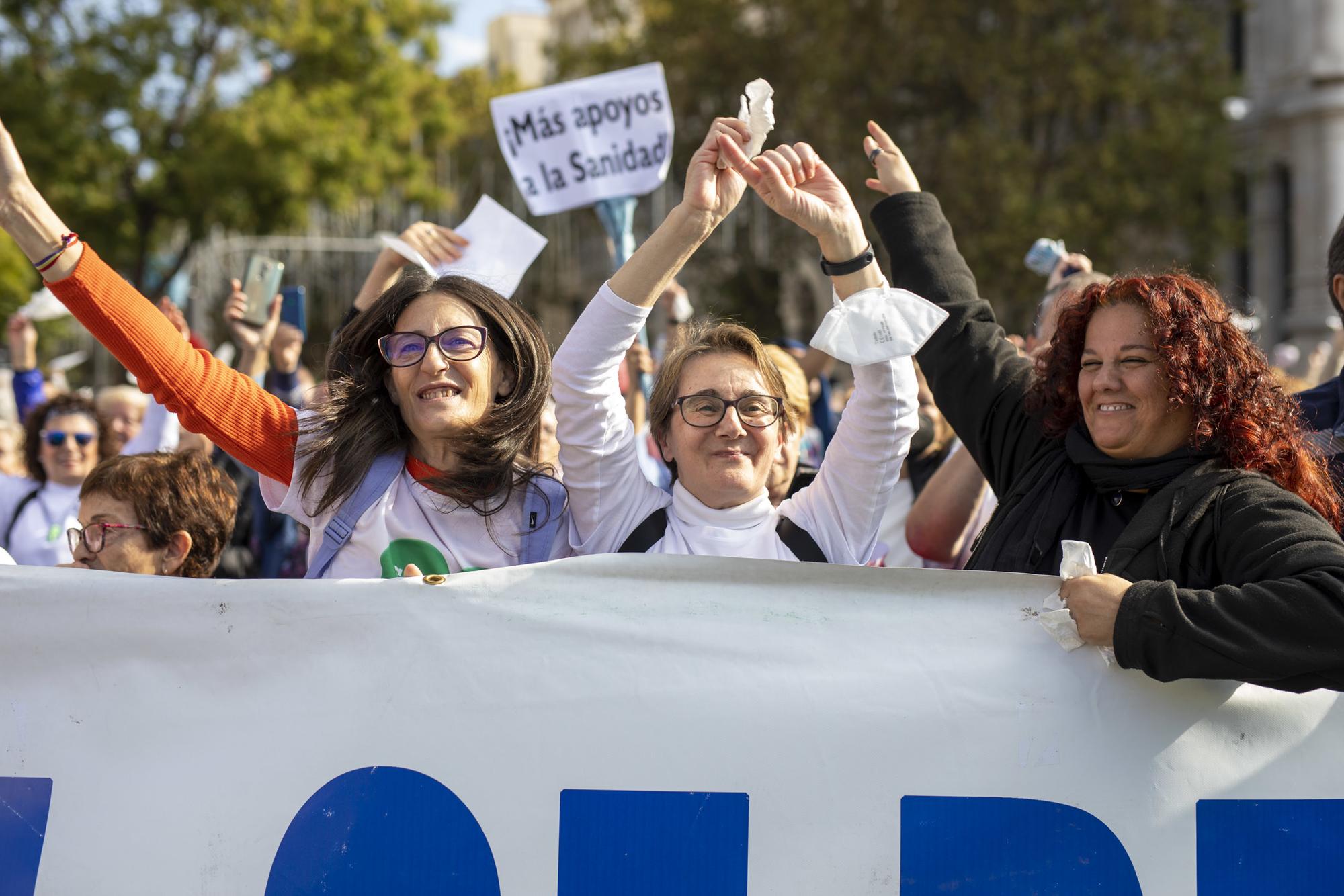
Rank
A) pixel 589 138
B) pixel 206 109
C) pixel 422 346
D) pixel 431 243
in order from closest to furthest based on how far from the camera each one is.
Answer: pixel 422 346, pixel 431 243, pixel 589 138, pixel 206 109

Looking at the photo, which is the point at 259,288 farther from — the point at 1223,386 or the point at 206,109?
the point at 206,109

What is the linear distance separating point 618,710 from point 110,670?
0.89m

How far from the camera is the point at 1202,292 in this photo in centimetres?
264

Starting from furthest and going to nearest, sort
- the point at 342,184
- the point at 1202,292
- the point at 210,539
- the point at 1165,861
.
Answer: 1. the point at 342,184
2. the point at 210,539
3. the point at 1202,292
4. the point at 1165,861

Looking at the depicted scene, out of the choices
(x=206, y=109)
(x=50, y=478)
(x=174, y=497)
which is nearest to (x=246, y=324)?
(x=50, y=478)

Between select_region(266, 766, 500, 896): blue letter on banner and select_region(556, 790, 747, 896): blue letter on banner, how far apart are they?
0.15m

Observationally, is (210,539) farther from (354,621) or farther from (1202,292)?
(1202,292)

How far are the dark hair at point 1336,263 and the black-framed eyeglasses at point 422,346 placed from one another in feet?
6.26

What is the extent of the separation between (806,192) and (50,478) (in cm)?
337

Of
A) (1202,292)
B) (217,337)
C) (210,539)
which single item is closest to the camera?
(1202,292)

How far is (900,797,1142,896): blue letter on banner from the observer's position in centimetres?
235

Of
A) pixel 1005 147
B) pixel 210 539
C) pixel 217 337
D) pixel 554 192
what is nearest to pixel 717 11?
pixel 1005 147

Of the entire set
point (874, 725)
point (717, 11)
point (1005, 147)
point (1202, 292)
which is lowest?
point (874, 725)

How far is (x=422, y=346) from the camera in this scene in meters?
2.75
